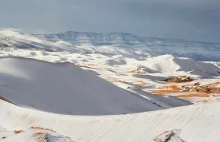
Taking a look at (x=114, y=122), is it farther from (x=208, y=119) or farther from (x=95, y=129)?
(x=208, y=119)

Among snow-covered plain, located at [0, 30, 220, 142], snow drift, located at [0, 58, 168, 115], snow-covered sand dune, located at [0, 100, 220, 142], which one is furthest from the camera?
snow drift, located at [0, 58, 168, 115]

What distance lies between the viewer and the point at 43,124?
85.9ft

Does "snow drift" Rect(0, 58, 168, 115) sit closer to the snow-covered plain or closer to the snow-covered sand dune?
the snow-covered plain

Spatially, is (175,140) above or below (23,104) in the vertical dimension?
above

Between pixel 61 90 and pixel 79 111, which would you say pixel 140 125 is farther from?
pixel 61 90

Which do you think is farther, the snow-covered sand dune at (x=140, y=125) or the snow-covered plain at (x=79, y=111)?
the snow-covered plain at (x=79, y=111)

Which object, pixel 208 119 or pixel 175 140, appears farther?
pixel 208 119

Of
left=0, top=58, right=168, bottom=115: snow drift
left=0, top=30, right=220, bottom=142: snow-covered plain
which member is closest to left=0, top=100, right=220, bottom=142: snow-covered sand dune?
left=0, top=30, right=220, bottom=142: snow-covered plain

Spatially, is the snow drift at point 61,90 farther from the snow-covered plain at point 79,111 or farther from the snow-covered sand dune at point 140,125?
the snow-covered sand dune at point 140,125

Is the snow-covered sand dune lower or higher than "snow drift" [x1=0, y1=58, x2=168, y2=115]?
higher

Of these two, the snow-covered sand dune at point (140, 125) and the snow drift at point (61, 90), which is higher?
the snow-covered sand dune at point (140, 125)

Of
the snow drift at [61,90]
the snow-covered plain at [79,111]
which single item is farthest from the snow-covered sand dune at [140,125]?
the snow drift at [61,90]

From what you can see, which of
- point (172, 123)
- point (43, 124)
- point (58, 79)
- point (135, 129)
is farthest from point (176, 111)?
point (58, 79)

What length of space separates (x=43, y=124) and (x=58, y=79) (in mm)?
24343
